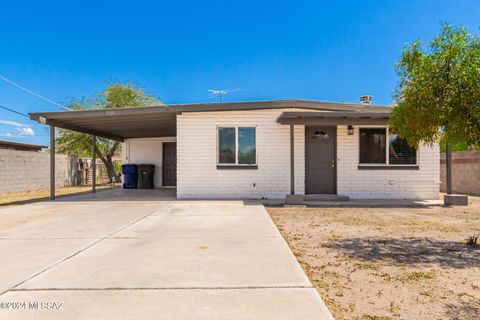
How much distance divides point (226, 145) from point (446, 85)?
684cm

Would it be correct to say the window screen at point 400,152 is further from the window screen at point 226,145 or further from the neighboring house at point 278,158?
the window screen at point 226,145

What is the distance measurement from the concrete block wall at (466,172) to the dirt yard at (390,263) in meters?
6.93

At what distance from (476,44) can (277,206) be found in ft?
19.8

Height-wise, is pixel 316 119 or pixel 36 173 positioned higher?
pixel 316 119

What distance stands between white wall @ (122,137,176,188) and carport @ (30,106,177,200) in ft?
5.81

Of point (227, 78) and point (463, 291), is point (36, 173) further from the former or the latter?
point (227, 78)

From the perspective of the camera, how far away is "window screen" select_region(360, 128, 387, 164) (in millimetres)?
10203

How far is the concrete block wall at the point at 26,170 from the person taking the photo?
13.1m

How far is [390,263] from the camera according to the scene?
3.77 meters

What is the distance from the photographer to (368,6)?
13.6 metres

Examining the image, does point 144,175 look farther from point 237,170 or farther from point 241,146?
point 241,146

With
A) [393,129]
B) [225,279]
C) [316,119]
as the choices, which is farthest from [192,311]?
[316,119]

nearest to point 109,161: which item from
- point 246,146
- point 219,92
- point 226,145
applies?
point 219,92

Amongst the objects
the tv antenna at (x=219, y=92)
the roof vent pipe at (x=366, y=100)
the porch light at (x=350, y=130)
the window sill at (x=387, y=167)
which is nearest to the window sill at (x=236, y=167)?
the porch light at (x=350, y=130)
